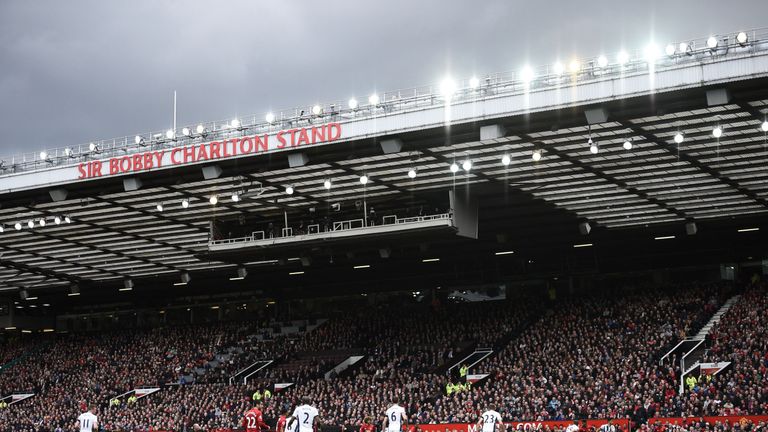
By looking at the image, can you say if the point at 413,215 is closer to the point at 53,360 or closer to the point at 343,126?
the point at 343,126

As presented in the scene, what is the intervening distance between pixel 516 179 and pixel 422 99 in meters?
7.58

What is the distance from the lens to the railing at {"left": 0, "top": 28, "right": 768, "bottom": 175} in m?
32.4

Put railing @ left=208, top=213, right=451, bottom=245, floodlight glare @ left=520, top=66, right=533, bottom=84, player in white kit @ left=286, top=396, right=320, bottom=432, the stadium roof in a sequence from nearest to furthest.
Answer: player in white kit @ left=286, top=396, right=320, bottom=432 → the stadium roof → floodlight glare @ left=520, top=66, right=533, bottom=84 → railing @ left=208, top=213, right=451, bottom=245

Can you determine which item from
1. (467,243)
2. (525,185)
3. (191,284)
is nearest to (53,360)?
(191,284)

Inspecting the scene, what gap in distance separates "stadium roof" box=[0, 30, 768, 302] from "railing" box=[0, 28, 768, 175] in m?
0.26

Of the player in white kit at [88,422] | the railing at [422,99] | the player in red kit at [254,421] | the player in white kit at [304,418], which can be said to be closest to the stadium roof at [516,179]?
the railing at [422,99]

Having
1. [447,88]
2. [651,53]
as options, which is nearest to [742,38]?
[651,53]

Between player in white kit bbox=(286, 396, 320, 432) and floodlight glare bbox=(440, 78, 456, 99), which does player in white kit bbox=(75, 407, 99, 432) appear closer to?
player in white kit bbox=(286, 396, 320, 432)

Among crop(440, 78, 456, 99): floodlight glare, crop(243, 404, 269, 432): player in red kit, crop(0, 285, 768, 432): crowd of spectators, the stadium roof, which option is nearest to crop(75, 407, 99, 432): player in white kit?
crop(243, 404, 269, 432): player in red kit

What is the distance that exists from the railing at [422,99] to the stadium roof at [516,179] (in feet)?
0.85

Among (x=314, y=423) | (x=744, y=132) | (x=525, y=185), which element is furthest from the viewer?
(x=525, y=185)

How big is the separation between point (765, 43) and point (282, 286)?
4541cm

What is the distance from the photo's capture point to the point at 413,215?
45562mm

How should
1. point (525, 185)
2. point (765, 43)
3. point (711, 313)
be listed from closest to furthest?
point (765, 43)
point (525, 185)
point (711, 313)
